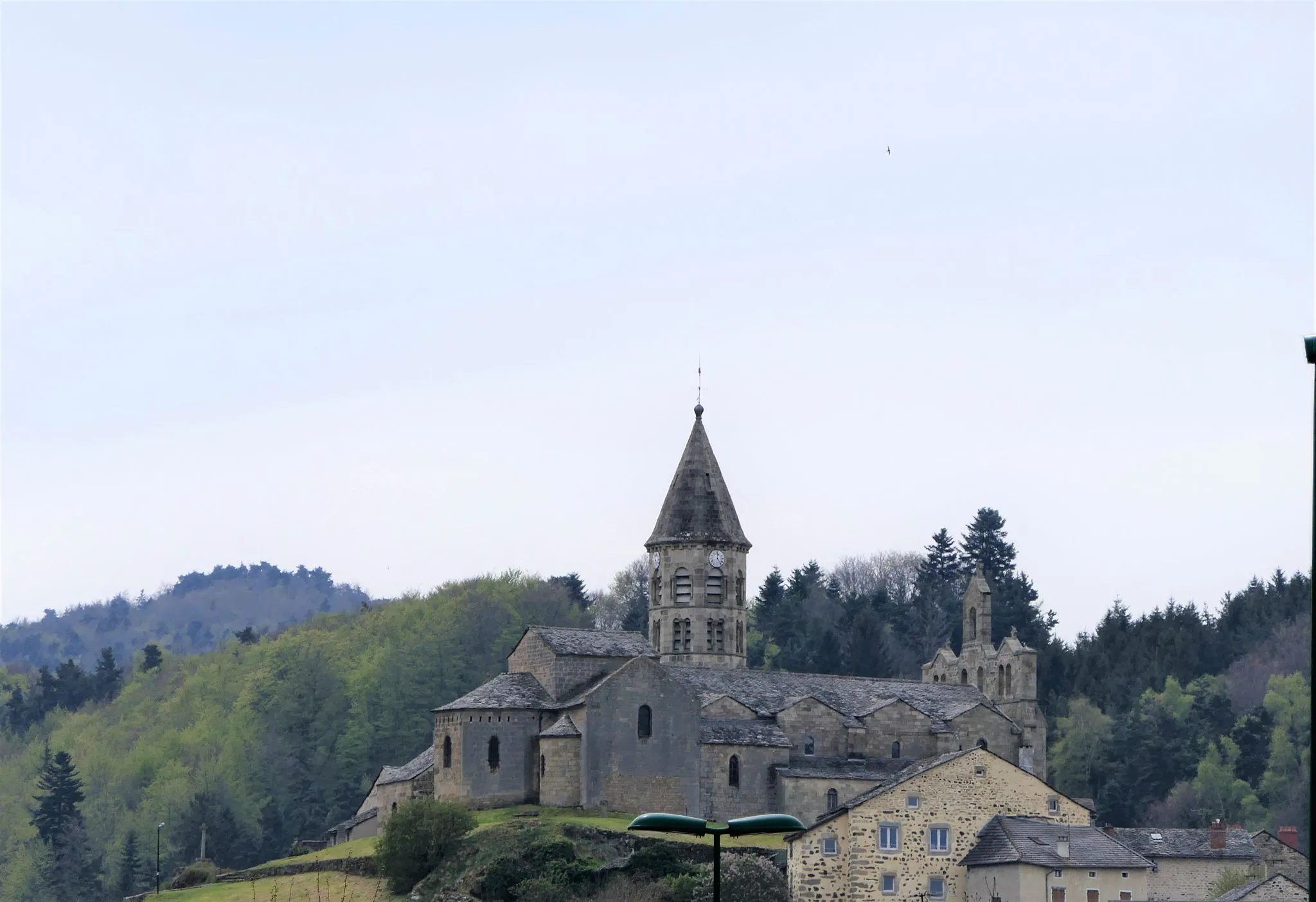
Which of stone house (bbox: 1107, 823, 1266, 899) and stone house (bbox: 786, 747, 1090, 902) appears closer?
stone house (bbox: 786, 747, 1090, 902)

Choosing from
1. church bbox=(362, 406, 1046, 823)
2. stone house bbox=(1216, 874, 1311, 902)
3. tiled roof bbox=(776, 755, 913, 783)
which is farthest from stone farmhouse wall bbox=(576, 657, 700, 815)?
stone house bbox=(1216, 874, 1311, 902)

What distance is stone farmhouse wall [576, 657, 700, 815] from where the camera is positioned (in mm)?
70125

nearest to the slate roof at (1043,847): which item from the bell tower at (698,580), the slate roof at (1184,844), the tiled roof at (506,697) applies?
the slate roof at (1184,844)

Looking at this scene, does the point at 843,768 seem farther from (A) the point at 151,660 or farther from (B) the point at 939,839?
(A) the point at 151,660

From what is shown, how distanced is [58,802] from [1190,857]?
60.3 m

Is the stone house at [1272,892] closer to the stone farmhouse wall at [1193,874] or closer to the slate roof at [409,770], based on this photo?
the stone farmhouse wall at [1193,874]

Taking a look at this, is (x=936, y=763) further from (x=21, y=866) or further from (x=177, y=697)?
(x=177, y=697)

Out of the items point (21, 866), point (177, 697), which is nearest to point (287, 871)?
point (21, 866)

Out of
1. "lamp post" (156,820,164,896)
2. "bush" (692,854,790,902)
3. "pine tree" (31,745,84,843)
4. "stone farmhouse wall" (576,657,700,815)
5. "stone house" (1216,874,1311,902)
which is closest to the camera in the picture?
"bush" (692,854,790,902)

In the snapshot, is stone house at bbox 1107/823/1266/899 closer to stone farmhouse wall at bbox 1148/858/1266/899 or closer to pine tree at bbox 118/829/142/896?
stone farmhouse wall at bbox 1148/858/1266/899

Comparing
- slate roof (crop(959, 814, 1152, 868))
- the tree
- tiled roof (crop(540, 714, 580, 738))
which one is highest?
the tree

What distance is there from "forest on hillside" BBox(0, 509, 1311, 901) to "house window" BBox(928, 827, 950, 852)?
30614mm

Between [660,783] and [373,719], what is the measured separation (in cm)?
3850

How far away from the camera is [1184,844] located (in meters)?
72.4
